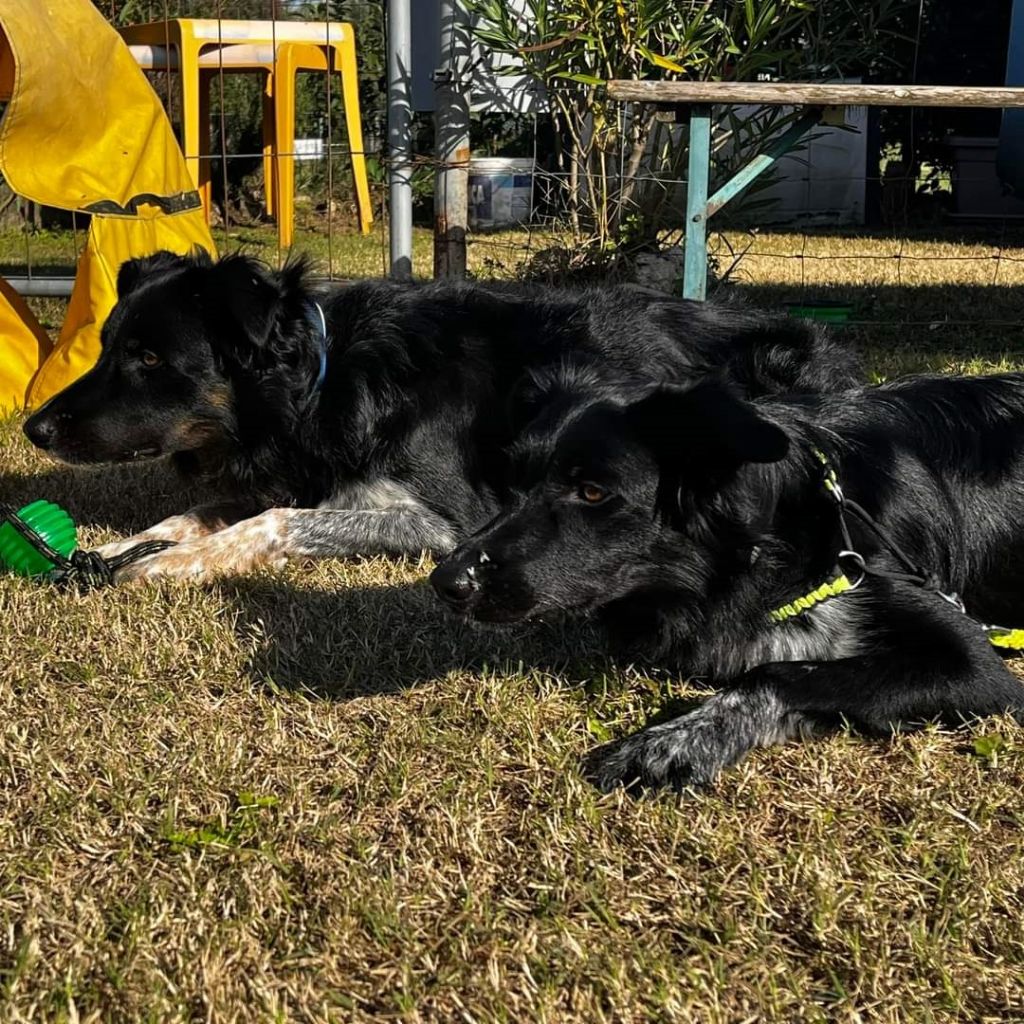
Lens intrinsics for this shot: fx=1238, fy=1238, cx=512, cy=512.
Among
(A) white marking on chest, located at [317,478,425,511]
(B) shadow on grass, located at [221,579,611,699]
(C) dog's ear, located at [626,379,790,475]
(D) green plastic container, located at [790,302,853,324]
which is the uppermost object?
(C) dog's ear, located at [626,379,790,475]

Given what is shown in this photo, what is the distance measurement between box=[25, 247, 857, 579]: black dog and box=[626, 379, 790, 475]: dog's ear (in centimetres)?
130

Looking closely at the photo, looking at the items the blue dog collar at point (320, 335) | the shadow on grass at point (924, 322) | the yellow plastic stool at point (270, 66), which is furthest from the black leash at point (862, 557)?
the yellow plastic stool at point (270, 66)

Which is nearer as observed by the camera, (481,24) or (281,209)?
(481,24)

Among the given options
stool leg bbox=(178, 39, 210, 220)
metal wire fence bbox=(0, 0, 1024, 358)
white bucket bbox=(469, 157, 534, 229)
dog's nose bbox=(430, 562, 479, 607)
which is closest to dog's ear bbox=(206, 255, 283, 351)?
dog's nose bbox=(430, 562, 479, 607)

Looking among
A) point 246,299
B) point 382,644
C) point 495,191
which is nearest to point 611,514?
point 382,644

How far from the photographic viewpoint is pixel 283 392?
13.9 feet

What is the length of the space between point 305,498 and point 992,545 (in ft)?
7.65

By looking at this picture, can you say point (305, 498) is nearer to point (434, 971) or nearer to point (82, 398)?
point (82, 398)

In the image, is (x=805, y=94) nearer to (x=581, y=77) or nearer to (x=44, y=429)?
(x=581, y=77)

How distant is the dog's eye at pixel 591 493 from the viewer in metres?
2.74

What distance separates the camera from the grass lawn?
2023mm

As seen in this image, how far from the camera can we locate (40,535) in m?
3.92

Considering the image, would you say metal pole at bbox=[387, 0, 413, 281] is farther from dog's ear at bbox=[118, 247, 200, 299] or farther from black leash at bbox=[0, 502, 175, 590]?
black leash at bbox=[0, 502, 175, 590]

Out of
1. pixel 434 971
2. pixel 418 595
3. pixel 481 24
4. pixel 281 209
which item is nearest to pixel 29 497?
pixel 418 595
